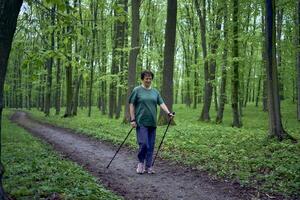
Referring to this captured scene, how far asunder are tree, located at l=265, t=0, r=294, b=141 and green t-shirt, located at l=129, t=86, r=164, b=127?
4591mm

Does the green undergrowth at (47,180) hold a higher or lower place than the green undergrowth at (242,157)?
lower

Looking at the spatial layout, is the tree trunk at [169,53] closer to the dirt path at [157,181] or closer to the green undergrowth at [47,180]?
the dirt path at [157,181]

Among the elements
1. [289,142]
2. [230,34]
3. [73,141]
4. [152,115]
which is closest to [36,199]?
[152,115]

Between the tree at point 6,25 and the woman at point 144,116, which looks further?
the woman at point 144,116

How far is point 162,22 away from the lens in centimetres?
4684

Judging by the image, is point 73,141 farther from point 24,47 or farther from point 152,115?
point 24,47

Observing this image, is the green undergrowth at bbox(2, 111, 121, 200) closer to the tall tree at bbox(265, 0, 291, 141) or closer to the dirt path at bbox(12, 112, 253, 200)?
the dirt path at bbox(12, 112, 253, 200)

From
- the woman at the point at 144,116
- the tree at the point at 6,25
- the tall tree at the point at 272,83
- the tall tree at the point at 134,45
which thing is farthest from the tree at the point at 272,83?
the tall tree at the point at 134,45

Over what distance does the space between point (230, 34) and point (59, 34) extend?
15.2 m

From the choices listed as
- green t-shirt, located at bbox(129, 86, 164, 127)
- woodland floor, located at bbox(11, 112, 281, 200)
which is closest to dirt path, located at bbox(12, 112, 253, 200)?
woodland floor, located at bbox(11, 112, 281, 200)

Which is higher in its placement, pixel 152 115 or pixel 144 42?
pixel 144 42

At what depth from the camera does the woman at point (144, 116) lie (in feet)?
27.8

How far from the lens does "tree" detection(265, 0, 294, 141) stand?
11289 mm

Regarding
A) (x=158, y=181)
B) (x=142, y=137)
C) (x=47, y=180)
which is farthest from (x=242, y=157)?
(x=47, y=180)
